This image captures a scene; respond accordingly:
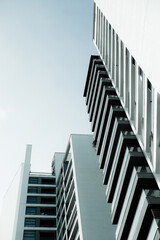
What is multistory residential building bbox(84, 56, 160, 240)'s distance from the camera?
2681 centimetres

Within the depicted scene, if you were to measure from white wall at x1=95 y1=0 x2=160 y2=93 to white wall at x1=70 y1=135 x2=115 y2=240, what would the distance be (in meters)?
30.9

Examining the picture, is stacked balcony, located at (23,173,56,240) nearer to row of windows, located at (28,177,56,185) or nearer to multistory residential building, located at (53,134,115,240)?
row of windows, located at (28,177,56,185)

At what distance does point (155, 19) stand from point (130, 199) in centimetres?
1807

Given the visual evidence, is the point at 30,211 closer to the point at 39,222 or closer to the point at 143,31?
the point at 39,222

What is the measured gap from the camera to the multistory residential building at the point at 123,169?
26812mm

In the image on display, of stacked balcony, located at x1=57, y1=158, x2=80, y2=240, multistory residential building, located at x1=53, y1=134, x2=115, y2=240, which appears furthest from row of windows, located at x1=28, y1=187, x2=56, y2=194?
stacked balcony, located at x1=57, y1=158, x2=80, y2=240

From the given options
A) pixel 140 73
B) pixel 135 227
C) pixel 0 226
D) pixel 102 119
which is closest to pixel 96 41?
pixel 102 119

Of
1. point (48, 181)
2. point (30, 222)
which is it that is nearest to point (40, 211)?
point (30, 222)

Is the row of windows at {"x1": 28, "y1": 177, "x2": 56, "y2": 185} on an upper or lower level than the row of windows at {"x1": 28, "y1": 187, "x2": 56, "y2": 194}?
upper

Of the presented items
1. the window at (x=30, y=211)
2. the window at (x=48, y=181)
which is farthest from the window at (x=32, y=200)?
the window at (x=48, y=181)

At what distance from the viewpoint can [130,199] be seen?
30.0 m

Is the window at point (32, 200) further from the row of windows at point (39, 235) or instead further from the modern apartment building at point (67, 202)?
the row of windows at point (39, 235)

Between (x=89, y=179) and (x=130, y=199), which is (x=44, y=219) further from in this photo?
(x=130, y=199)

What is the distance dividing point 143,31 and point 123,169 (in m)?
17.3
